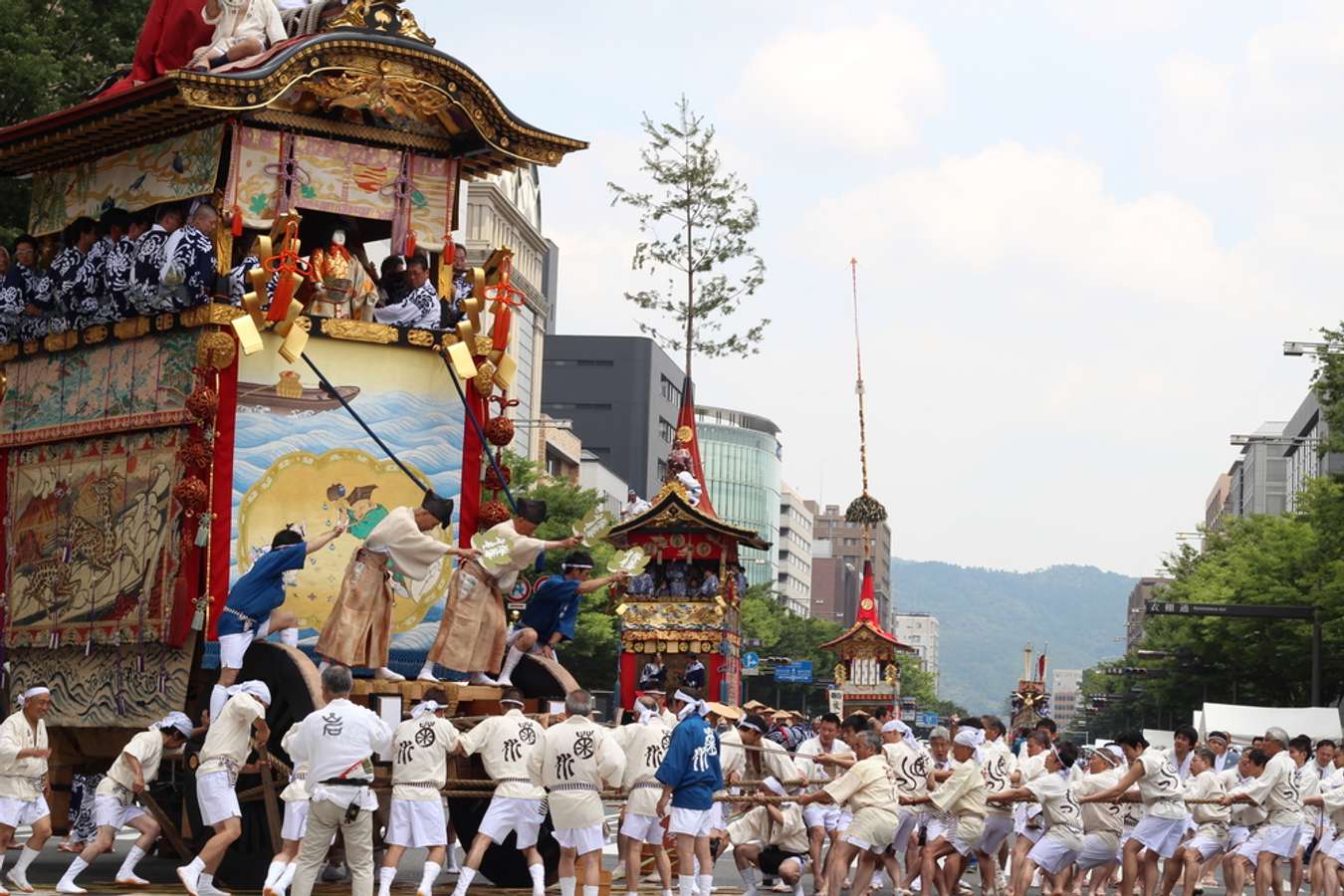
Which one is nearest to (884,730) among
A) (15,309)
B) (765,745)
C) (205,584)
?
(765,745)

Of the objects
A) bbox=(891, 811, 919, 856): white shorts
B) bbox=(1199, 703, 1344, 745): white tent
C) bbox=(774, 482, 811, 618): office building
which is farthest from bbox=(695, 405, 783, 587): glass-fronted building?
bbox=(891, 811, 919, 856): white shorts

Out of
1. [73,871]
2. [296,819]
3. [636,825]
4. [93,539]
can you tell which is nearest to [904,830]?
[636,825]

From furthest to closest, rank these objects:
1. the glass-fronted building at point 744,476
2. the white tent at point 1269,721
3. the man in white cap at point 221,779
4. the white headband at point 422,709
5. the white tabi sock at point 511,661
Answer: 1. the glass-fronted building at point 744,476
2. the white tent at point 1269,721
3. the white tabi sock at point 511,661
4. the white headband at point 422,709
5. the man in white cap at point 221,779

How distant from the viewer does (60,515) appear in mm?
20922

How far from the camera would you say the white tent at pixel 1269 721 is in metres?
42.7

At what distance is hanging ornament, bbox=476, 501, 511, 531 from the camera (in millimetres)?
20922

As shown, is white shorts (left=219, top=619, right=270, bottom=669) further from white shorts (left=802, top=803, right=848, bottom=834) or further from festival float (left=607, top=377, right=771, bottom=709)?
festival float (left=607, top=377, right=771, bottom=709)

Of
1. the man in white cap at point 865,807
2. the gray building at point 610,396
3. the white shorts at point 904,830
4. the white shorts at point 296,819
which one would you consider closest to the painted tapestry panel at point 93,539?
the white shorts at point 296,819

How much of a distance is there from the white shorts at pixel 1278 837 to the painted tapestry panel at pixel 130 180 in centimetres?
1317

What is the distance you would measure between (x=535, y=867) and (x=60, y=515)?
6.62 m

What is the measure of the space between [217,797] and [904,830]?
316 inches

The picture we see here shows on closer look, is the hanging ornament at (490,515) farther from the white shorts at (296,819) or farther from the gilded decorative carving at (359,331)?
the white shorts at (296,819)

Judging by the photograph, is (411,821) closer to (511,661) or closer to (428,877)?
(428,877)

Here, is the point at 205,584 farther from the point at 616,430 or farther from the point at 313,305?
the point at 616,430
